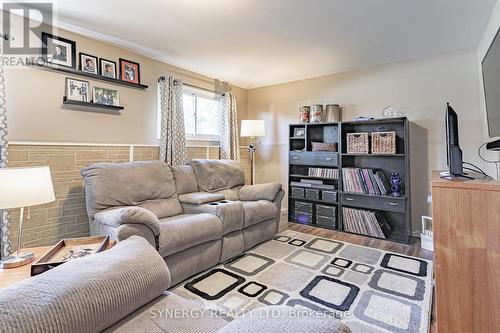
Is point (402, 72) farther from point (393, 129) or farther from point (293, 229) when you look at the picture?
point (293, 229)

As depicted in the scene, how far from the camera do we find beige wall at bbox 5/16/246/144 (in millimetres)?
2174

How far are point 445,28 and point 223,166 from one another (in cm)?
275

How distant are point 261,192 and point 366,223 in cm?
140

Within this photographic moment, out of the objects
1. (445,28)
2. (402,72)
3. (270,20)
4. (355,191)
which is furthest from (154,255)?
(402,72)

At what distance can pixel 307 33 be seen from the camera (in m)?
2.52

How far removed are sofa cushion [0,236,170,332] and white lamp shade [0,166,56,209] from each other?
2.23ft

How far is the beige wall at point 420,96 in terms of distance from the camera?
285 centimetres

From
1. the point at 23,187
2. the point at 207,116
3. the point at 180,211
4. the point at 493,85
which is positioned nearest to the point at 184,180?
the point at 180,211

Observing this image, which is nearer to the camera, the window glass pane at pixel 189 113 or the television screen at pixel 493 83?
the television screen at pixel 493 83

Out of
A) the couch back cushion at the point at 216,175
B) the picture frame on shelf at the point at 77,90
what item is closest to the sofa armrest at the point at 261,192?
the couch back cushion at the point at 216,175

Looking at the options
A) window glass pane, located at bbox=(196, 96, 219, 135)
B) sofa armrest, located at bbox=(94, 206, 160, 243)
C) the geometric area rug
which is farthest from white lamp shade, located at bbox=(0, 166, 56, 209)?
window glass pane, located at bbox=(196, 96, 219, 135)

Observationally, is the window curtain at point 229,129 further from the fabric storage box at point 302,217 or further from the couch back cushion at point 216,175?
the fabric storage box at point 302,217

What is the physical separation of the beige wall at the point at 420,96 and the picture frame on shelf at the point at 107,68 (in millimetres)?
2671

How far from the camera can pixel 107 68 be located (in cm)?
271
